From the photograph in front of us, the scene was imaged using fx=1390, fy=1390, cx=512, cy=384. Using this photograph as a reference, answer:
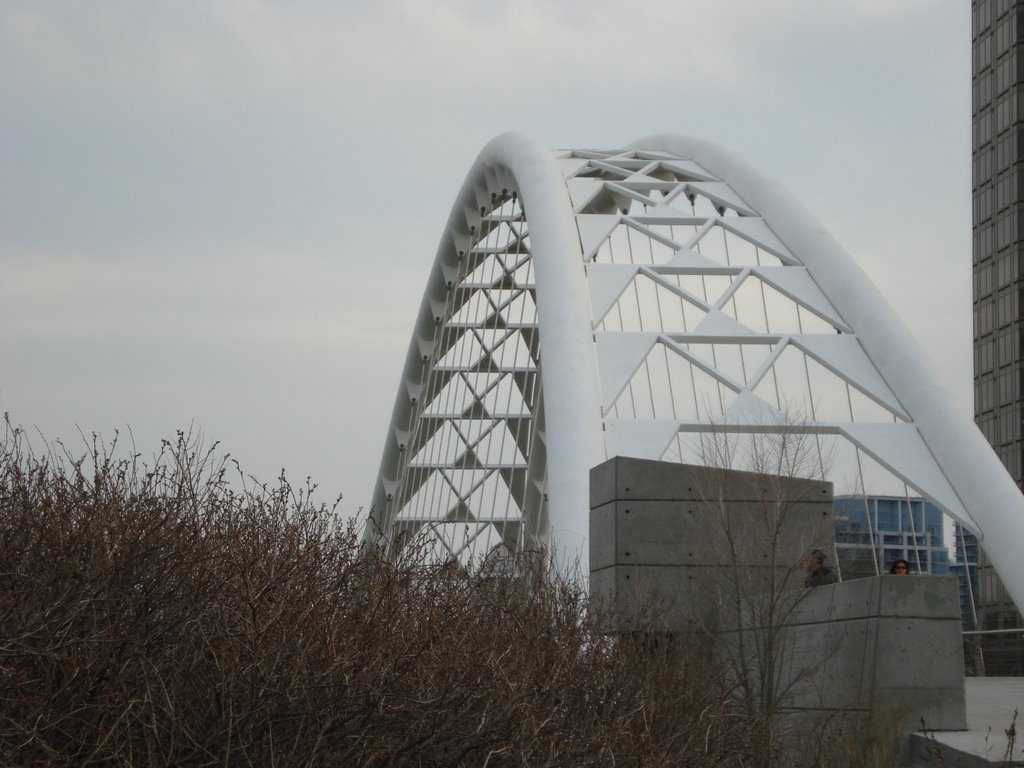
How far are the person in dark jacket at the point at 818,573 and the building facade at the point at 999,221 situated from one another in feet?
162

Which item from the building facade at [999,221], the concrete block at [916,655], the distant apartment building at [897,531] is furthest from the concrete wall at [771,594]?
the building facade at [999,221]

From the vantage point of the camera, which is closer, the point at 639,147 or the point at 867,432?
the point at 867,432

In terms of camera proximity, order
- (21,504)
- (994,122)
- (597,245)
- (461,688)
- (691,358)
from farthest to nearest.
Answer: (994,122)
(597,245)
(691,358)
(21,504)
(461,688)

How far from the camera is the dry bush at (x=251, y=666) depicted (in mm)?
7480

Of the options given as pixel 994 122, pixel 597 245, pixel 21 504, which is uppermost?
pixel 994 122

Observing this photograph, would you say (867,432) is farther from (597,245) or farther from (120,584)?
(120,584)

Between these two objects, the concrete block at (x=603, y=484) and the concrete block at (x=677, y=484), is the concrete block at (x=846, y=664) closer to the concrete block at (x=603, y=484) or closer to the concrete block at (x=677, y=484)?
the concrete block at (x=677, y=484)

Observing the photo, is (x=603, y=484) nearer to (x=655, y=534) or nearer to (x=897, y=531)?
(x=655, y=534)

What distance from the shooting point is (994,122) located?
65812 millimetres

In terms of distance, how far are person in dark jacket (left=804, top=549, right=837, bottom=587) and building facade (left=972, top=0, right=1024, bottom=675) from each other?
4945cm

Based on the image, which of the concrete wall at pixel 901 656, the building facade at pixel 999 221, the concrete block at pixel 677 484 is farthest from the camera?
the building facade at pixel 999 221

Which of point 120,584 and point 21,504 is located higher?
point 21,504

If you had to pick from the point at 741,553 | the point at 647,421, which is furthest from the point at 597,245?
the point at 741,553

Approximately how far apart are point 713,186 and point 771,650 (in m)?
18.5
